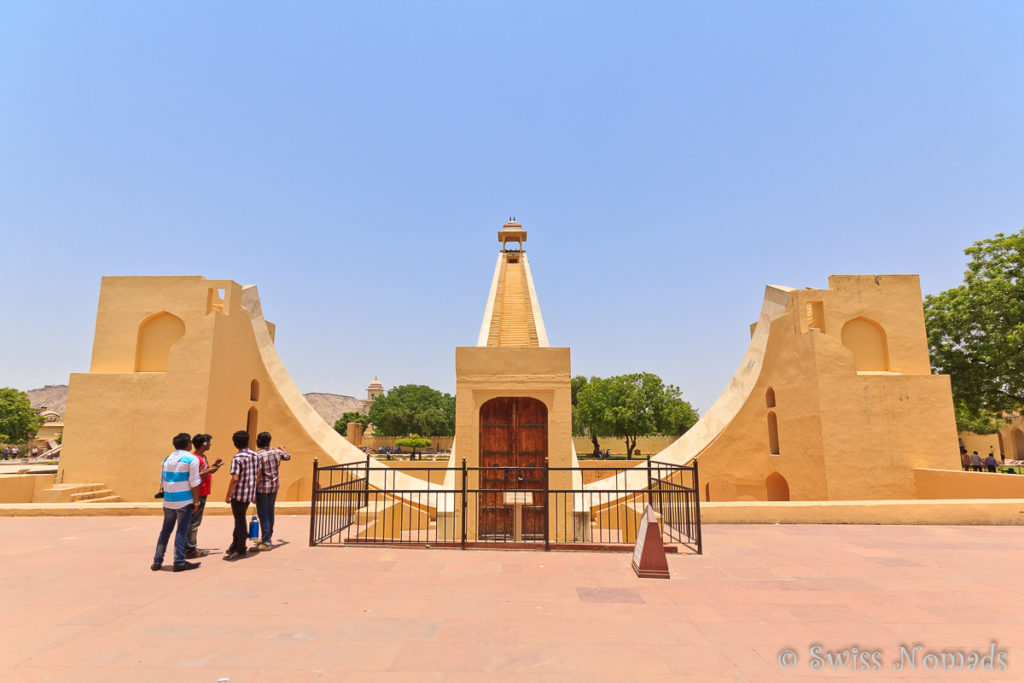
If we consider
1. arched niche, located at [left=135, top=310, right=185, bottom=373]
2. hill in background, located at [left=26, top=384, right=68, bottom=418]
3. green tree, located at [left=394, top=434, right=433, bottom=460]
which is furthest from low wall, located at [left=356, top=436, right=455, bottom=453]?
hill in background, located at [left=26, top=384, right=68, bottom=418]

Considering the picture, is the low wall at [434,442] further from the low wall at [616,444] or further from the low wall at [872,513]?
the low wall at [872,513]

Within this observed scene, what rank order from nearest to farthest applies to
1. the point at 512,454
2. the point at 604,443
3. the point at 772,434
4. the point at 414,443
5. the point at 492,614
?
1. the point at 492,614
2. the point at 512,454
3. the point at 772,434
4. the point at 414,443
5. the point at 604,443

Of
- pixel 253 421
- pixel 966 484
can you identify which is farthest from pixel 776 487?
pixel 253 421

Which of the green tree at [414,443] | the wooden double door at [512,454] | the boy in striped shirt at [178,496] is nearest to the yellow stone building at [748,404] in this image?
the wooden double door at [512,454]

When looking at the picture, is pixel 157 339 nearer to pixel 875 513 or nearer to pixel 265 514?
pixel 265 514

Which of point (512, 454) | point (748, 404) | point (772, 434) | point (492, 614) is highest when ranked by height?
point (748, 404)

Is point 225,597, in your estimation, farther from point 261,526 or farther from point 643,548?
point 643,548

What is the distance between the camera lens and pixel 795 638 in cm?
387

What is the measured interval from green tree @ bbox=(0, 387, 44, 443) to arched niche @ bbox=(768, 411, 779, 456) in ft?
143

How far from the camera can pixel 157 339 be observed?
14.2 metres

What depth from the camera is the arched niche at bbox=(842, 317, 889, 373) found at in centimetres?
1419

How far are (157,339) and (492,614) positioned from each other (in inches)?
536

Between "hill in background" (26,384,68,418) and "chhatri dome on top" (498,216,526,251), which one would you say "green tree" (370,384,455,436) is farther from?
"hill in background" (26,384,68,418)

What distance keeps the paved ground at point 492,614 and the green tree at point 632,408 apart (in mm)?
30626
